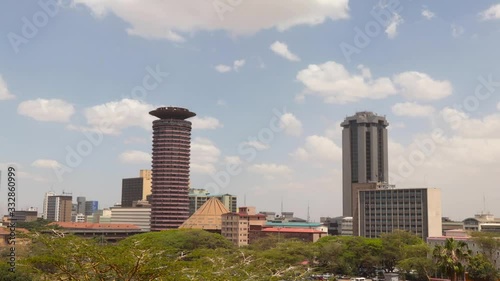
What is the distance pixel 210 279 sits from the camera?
29031 millimetres

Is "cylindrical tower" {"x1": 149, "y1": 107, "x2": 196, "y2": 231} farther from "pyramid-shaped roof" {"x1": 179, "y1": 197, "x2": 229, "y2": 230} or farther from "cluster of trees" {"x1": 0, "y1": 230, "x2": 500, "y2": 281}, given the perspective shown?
"cluster of trees" {"x1": 0, "y1": 230, "x2": 500, "y2": 281}

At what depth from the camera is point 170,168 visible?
189 metres

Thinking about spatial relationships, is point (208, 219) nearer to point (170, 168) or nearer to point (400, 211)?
point (170, 168)

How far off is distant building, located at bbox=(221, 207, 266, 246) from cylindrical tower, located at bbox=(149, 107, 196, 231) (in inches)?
1408

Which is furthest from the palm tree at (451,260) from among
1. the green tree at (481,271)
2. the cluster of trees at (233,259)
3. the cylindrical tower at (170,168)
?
the cylindrical tower at (170,168)

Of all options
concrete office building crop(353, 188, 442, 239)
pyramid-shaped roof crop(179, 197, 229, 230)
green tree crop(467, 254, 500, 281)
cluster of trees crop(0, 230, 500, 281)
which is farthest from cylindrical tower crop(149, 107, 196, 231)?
green tree crop(467, 254, 500, 281)

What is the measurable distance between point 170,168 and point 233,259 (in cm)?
12738

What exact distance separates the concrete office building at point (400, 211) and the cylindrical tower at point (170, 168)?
63067 mm

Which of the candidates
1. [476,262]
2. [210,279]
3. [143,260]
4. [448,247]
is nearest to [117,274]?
[143,260]

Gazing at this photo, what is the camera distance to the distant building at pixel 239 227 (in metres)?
154

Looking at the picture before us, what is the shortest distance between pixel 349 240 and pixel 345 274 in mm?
9161

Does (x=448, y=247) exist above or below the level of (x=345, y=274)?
above

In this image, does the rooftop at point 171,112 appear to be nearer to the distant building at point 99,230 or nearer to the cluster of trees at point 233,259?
the distant building at point 99,230

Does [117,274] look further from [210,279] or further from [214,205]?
[214,205]
